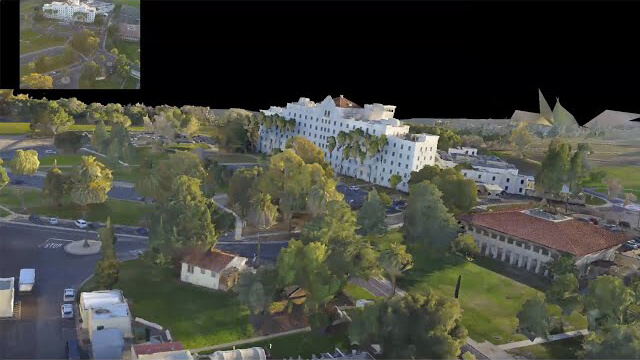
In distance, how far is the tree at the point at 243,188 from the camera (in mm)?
45531

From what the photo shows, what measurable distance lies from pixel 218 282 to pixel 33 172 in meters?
26.7

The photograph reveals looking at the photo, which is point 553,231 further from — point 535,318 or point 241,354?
point 241,354

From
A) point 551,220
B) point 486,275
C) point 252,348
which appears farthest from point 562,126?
point 252,348

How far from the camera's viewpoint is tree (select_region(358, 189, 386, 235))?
A: 4306cm

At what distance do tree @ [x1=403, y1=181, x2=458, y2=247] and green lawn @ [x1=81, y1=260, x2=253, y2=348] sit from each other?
14679mm

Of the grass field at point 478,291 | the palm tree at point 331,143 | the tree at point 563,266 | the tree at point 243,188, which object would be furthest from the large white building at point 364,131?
the tree at point 563,266

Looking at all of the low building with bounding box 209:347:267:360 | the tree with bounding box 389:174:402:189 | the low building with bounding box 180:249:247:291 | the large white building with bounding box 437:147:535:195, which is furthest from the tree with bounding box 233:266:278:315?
the large white building with bounding box 437:147:535:195

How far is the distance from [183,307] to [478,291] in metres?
17.4

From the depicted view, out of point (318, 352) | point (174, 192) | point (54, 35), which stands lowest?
point (318, 352)

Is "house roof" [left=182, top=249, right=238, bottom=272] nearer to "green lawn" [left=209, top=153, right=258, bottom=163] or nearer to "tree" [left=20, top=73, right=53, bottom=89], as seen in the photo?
"tree" [left=20, top=73, right=53, bottom=89]

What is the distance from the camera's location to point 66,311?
31.4 m

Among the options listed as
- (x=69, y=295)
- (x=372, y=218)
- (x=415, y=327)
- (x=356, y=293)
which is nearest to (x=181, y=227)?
(x=69, y=295)

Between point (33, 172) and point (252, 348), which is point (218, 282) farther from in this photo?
point (33, 172)

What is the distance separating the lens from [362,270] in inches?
1323
